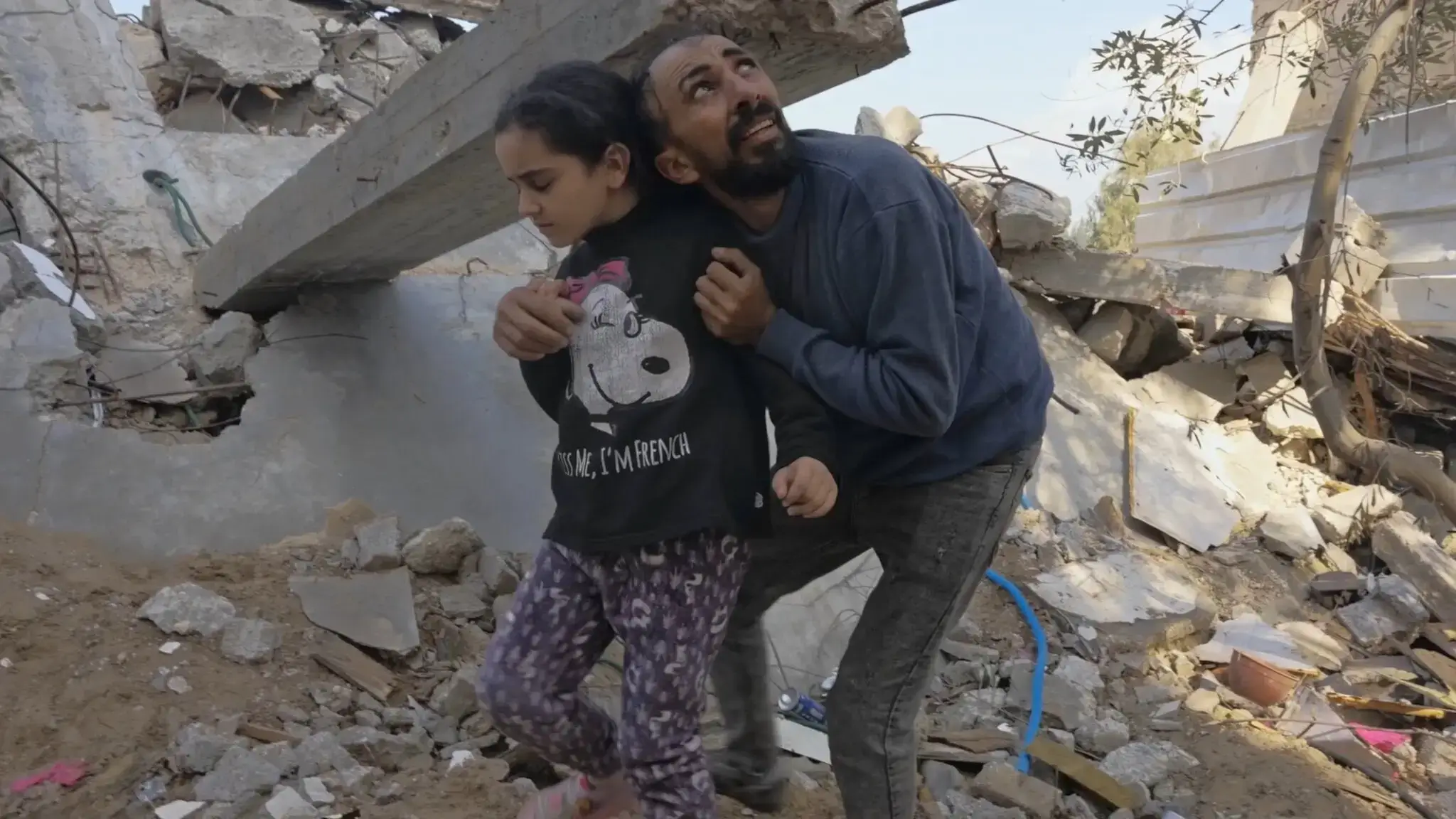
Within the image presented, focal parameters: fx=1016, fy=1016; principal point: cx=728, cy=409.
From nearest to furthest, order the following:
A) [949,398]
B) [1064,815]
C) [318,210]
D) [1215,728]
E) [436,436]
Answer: [949,398] → [1064,815] → [318,210] → [1215,728] → [436,436]

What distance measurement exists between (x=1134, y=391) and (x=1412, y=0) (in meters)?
2.45

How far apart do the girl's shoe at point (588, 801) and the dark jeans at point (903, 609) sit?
452mm

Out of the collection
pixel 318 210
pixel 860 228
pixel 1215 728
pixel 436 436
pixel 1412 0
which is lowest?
pixel 1215 728

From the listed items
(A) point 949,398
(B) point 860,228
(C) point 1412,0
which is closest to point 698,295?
(B) point 860,228

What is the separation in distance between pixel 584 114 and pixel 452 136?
105cm

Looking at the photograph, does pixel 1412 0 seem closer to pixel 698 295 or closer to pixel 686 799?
pixel 698 295

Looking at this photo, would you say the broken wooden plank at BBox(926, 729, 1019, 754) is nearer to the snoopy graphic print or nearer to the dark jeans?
the dark jeans

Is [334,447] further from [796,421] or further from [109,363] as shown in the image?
[796,421]

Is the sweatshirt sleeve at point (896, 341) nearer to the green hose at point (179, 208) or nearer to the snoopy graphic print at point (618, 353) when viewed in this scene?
the snoopy graphic print at point (618, 353)

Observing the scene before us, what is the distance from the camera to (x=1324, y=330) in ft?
19.9

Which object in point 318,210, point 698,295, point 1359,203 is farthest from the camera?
point 1359,203

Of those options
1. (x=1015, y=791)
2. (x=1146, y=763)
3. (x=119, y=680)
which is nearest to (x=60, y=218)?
(x=119, y=680)

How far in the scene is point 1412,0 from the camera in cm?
475

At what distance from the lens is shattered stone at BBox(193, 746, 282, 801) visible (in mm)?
2398
